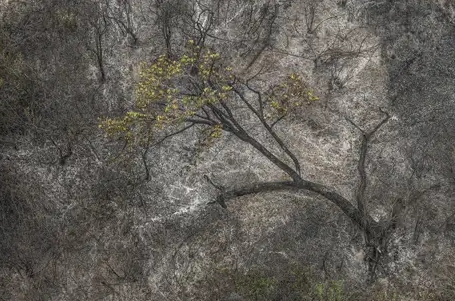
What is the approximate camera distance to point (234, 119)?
1992 cm

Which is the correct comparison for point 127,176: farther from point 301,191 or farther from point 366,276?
point 366,276

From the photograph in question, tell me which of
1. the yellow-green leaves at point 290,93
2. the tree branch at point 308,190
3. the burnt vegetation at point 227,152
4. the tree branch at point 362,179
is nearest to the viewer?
the burnt vegetation at point 227,152

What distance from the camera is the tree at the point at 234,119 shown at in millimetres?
17891

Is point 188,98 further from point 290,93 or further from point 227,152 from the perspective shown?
point 290,93

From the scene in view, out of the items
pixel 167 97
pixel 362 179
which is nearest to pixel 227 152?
pixel 167 97

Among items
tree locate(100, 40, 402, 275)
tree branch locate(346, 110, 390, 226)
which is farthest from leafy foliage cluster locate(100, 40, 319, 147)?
tree branch locate(346, 110, 390, 226)

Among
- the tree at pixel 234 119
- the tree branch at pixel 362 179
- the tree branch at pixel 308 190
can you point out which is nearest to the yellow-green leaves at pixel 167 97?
the tree at pixel 234 119

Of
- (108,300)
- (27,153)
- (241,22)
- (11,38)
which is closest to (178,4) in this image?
(241,22)

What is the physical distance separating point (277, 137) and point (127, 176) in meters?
5.33

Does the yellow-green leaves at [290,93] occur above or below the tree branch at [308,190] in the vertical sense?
above

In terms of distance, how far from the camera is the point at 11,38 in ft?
70.8

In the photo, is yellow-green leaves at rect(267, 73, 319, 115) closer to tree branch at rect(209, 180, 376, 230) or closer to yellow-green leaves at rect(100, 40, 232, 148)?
yellow-green leaves at rect(100, 40, 232, 148)

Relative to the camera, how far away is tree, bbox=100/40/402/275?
17.9 m

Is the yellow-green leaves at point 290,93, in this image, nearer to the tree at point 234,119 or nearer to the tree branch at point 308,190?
the tree at point 234,119
